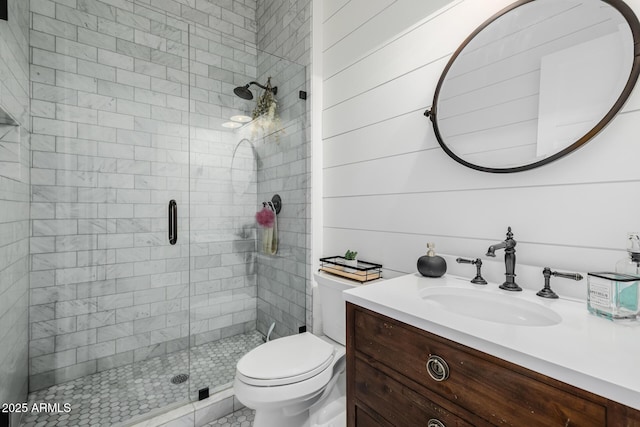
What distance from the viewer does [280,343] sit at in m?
1.54

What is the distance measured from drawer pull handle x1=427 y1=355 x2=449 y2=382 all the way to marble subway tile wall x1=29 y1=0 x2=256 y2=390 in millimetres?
1706

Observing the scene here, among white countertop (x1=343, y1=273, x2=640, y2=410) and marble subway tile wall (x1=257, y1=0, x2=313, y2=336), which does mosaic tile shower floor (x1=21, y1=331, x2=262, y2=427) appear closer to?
marble subway tile wall (x1=257, y1=0, x2=313, y2=336)

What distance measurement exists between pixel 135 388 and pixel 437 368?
1943 mm

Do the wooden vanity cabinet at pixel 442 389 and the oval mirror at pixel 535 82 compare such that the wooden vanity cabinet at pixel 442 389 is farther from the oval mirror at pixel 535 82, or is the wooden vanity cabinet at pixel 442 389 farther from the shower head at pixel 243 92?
the shower head at pixel 243 92

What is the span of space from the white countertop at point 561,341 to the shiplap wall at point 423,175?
269 mm

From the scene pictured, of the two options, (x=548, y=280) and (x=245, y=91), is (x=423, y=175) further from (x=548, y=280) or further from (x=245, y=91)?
(x=245, y=91)

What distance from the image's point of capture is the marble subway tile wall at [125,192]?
1860mm

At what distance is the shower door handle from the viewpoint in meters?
2.10

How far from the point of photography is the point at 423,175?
1387mm

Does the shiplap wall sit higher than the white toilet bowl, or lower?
higher

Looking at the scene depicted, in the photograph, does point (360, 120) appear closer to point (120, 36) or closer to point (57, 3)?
point (120, 36)

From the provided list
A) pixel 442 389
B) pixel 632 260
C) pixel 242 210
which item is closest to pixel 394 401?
pixel 442 389

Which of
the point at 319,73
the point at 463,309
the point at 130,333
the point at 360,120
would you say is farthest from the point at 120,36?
the point at 463,309

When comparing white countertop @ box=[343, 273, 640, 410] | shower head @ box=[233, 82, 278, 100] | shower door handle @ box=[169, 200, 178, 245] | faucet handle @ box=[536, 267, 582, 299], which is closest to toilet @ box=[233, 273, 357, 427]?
white countertop @ box=[343, 273, 640, 410]
